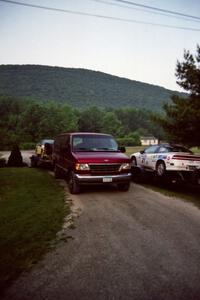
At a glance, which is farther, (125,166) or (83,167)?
(125,166)

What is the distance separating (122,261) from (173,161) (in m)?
7.58

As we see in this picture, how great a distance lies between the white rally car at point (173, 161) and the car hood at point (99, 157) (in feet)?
8.89

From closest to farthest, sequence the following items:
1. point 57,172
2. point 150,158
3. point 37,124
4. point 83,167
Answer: point 83,167 < point 57,172 < point 150,158 < point 37,124

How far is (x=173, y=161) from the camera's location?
11.3 m

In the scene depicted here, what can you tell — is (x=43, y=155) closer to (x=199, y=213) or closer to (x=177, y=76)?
(x=177, y=76)

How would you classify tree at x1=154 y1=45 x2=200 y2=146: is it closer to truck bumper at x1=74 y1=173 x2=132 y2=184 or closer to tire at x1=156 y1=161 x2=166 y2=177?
tire at x1=156 y1=161 x2=166 y2=177

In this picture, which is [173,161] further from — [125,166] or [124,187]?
[125,166]

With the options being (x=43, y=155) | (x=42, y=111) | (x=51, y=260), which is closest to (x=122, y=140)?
(x=42, y=111)

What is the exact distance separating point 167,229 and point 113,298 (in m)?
2.85

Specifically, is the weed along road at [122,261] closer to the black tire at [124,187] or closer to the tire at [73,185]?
the tire at [73,185]

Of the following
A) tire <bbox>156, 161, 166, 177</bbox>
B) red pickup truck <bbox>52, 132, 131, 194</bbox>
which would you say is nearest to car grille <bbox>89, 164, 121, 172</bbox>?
red pickup truck <bbox>52, 132, 131, 194</bbox>

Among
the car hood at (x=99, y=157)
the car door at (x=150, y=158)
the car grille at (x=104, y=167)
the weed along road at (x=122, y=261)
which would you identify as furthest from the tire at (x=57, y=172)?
the weed along road at (x=122, y=261)

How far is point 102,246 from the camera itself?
4996 millimetres

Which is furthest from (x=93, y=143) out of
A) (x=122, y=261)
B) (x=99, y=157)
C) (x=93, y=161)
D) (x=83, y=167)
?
(x=122, y=261)
